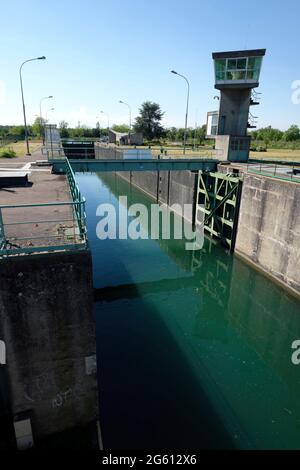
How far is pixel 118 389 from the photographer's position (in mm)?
9680

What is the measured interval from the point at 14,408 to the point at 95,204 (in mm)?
30525

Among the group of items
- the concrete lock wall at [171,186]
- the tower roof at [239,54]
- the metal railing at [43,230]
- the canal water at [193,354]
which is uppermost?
the tower roof at [239,54]

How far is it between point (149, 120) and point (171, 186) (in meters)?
57.2

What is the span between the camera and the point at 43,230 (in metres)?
7.67

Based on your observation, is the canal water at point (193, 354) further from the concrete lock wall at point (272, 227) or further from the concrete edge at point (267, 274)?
the concrete lock wall at point (272, 227)

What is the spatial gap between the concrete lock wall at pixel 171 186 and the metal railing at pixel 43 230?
18549mm

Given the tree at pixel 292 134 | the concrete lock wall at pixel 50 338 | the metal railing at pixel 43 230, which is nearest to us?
the concrete lock wall at pixel 50 338

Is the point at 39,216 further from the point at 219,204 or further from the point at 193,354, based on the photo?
the point at 219,204

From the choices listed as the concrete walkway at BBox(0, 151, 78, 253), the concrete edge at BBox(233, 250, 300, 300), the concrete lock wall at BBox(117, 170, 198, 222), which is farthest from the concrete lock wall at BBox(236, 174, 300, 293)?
the concrete walkway at BBox(0, 151, 78, 253)

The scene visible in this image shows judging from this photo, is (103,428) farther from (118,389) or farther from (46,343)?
(46,343)

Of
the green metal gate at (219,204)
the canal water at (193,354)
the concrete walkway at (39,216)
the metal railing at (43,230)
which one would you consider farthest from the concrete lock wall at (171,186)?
the metal railing at (43,230)

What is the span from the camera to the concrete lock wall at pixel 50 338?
236 inches

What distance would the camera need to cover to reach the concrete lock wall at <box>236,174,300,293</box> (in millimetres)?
15578
